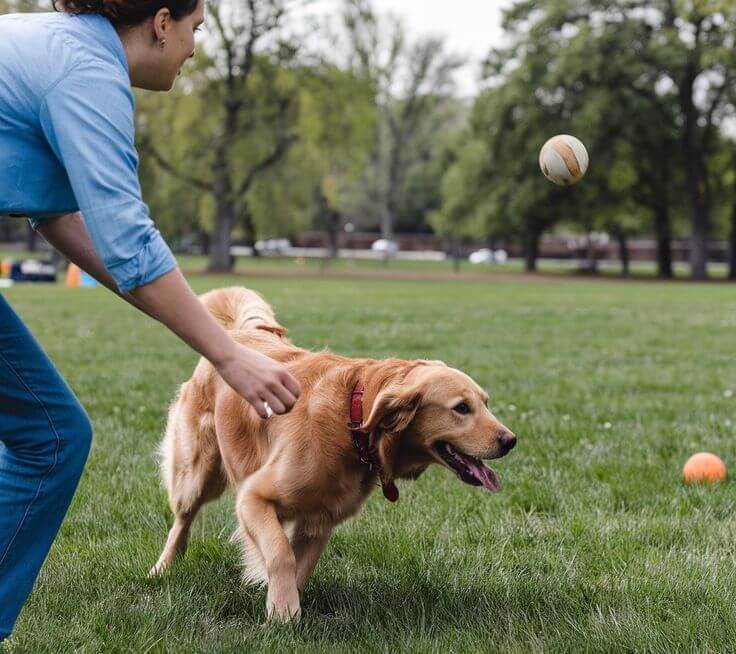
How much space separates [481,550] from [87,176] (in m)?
2.86

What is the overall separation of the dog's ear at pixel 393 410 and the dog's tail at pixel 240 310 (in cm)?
112

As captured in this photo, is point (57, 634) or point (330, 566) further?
point (330, 566)

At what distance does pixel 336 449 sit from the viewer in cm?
372

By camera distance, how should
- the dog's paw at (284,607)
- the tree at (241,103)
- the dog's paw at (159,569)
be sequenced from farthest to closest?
the tree at (241,103) → the dog's paw at (159,569) → the dog's paw at (284,607)

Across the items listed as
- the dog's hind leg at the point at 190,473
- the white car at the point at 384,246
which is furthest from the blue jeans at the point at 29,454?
the white car at the point at 384,246

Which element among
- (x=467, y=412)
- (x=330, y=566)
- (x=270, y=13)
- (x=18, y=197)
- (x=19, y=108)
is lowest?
(x=330, y=566)

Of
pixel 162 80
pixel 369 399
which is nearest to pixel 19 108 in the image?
pixel 162 80

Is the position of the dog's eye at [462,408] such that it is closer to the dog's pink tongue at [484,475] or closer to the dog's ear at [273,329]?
the dog's pink tongue at [484,475]

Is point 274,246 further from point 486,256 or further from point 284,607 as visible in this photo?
point 284,607

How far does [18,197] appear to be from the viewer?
256cm

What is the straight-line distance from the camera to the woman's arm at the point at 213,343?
2471 mm

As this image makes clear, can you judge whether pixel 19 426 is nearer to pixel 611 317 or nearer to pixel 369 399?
pixel 369 399

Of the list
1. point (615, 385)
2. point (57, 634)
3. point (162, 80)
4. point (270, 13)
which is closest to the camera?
point (162, 80)

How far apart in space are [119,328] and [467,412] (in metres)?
12.1
